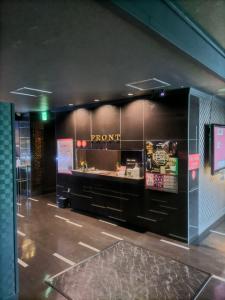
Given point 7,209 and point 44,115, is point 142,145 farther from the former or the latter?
point 44,115

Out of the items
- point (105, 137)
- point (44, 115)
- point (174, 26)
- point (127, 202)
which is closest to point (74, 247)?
point (127, 202)

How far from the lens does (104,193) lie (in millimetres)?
5066

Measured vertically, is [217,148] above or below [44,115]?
below

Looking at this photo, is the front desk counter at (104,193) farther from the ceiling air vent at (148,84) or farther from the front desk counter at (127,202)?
the ceiling air vent at (148,84)

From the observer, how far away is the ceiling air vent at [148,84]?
3.26 m

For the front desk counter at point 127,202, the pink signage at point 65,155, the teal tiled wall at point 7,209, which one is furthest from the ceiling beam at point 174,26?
the pink signage at point 65,155

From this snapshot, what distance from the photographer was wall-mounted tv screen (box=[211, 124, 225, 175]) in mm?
4258

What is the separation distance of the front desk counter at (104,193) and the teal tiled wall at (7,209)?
252 cm

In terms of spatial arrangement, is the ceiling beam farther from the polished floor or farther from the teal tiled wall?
the polished floor

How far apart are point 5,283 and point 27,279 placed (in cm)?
55

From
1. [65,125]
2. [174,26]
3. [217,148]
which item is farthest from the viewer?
[65,125]

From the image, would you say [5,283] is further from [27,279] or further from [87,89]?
[87,89]

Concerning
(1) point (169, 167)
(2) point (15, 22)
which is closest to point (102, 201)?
(1) point (169, 167)

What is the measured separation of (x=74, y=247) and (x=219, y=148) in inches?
130
